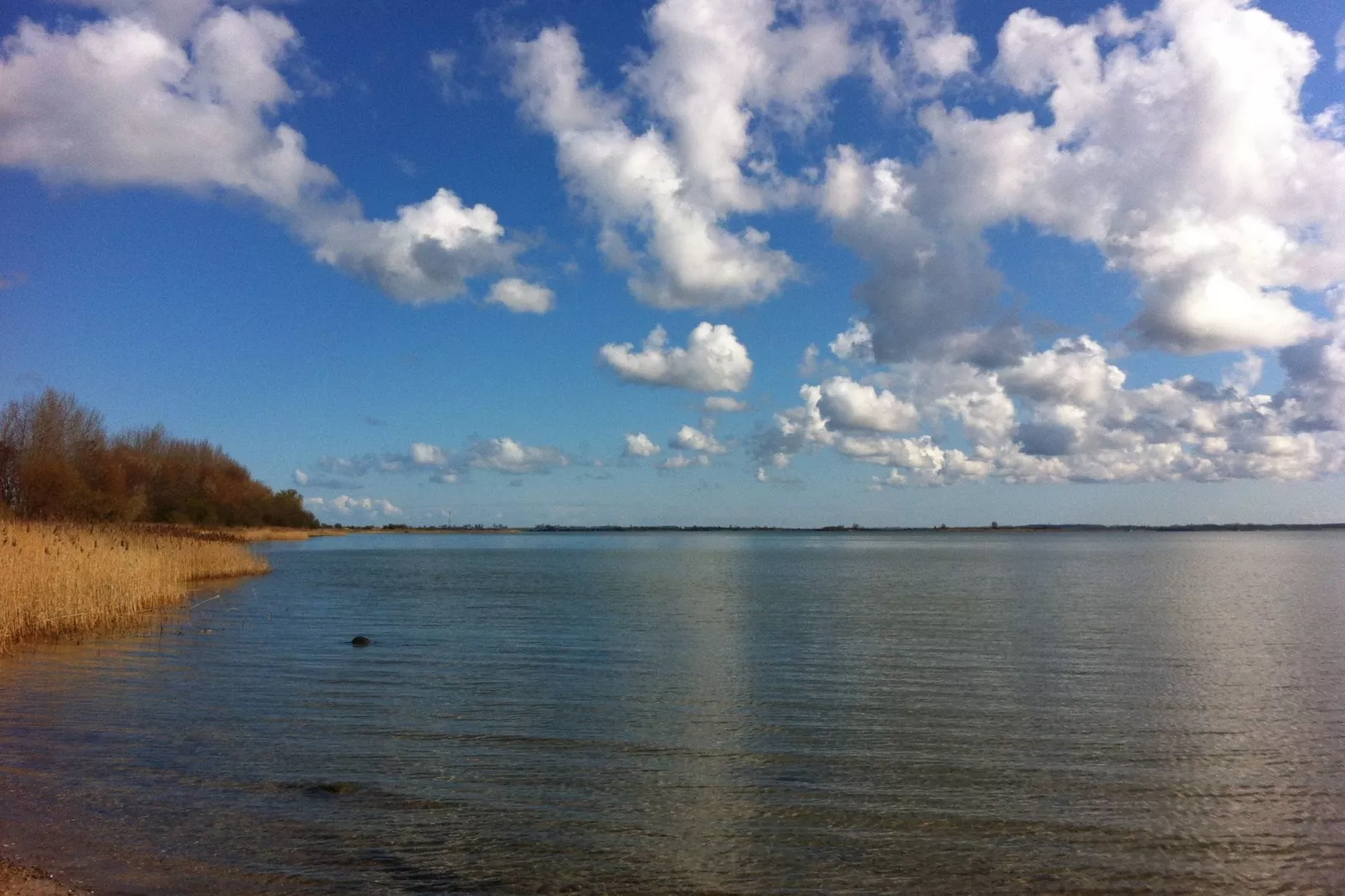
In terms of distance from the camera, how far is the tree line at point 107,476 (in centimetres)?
5441

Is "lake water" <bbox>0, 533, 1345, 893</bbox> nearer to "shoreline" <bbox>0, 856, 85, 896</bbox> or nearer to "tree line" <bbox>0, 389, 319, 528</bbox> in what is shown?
"shoreline" <bbox>0, 856, 85, 896</bbox>

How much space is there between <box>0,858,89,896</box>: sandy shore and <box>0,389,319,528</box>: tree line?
37.2 m

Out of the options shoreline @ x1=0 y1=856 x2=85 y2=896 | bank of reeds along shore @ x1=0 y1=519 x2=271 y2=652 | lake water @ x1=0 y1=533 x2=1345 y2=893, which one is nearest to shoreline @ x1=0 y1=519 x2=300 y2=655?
bank of reeds along shore @ x1=0 y1=519 x2=271 y2=652

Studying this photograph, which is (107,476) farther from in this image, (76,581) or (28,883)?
(28,883)

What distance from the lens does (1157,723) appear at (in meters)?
14.3

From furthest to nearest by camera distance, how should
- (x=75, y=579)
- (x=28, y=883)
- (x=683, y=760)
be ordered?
1. (x=75, y=579)
2. (x=683, y=760)
3. (x=28, y=883)

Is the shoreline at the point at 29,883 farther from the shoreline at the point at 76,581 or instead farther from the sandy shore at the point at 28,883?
the shoreline at the point at 76,581

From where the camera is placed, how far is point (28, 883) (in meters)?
7.56

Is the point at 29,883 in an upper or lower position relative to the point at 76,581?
lower

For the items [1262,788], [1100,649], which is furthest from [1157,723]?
[1100,649]

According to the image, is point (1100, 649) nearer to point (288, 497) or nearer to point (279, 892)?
point (279, 892)

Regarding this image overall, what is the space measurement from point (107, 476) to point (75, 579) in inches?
Answer: 1897

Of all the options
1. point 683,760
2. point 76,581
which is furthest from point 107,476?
point 683,760

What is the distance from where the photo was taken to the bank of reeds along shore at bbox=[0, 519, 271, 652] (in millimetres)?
20109
